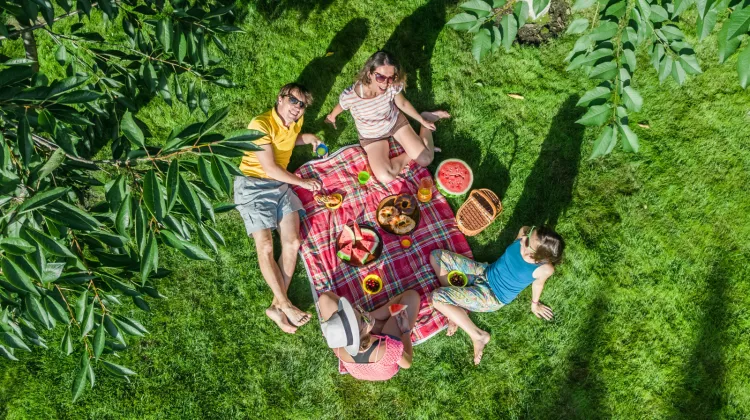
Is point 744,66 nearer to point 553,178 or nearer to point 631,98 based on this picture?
point 631,98

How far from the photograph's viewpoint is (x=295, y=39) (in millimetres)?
6082

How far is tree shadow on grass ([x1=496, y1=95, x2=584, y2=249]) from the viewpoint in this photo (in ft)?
18.5

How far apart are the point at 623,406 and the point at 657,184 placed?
244cm

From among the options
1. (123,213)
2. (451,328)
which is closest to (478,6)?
(123,213)

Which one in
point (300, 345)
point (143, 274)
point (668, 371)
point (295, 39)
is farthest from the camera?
point (295, 39)

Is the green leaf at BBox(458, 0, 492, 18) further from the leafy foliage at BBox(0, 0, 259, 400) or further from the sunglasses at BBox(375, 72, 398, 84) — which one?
the sunglasses at BBox(375, 72, 398, 84)

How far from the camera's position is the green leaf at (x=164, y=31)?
323 cm

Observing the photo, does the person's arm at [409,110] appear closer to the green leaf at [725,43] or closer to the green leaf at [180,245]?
the green leaf at [180,245]

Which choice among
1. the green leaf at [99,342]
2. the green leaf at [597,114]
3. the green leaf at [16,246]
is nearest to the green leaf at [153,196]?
the green leaf at [16,246]

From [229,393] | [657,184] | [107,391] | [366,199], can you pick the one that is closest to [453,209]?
[366,199]

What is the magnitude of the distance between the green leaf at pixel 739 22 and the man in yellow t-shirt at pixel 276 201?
3719 millimetres

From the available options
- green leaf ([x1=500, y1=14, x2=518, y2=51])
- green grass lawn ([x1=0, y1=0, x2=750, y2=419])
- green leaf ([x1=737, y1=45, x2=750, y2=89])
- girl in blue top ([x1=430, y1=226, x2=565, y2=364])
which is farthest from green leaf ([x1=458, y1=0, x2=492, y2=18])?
green grass lawn ([x1=0, y1=0, x2=750, y2=419])

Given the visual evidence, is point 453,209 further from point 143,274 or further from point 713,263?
point 143,274

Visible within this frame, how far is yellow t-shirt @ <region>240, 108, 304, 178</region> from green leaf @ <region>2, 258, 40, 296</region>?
2969 mm
